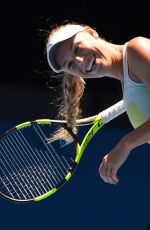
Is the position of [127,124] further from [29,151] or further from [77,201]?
[29,151]

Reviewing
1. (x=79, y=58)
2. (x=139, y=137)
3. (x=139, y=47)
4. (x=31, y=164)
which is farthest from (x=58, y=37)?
(x=31, y=164)

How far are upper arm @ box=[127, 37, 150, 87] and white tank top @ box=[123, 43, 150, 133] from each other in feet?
0.13

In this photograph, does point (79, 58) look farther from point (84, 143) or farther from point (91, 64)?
point (84, 143)

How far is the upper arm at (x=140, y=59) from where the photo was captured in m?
2.67

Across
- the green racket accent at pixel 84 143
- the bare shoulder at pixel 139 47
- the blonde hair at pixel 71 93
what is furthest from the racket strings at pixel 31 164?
the bare shoulder at pixel 139 47

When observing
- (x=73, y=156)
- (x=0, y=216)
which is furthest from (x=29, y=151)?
Result: (x=0, y=216)

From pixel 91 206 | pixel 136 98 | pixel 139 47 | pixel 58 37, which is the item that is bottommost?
pixel 91 206

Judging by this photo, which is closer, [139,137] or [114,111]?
[139,137]

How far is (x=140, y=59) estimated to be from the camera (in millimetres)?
2682

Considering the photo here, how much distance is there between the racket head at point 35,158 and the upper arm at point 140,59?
3.16 ft

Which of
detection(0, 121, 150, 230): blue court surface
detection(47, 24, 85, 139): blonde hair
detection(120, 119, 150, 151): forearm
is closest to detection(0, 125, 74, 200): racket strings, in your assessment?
detection(47, 24, 85, 139): blonde hair

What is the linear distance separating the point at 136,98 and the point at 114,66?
0.45 feet

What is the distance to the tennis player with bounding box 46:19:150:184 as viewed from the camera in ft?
8.86

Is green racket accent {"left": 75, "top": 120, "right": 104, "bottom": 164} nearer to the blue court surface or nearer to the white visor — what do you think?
the white visor
